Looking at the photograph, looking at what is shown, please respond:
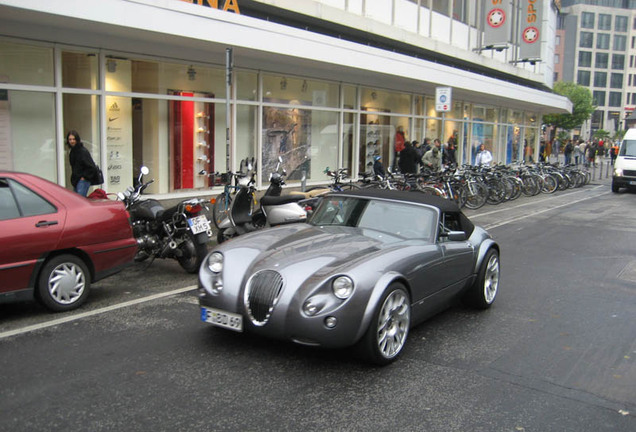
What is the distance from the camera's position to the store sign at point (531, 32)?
30938 millimetres

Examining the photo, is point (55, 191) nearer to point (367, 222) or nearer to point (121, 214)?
point (121, 214)

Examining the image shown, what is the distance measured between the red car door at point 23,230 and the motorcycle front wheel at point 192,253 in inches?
79.8

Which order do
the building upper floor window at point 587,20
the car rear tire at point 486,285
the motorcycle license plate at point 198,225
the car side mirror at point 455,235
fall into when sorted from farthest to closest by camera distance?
the building upper floor window at point 587,20, the motorcycle license plate at point 198,225, the car rear tire at point 486,285, the car side mirror at point 455,235

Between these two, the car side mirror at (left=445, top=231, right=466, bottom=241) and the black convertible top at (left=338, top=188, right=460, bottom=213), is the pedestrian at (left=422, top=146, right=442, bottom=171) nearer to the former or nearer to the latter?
the black convertible top at (left=338, top=188, right=460, bottom=213)

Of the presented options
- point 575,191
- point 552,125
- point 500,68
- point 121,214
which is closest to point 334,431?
point 121,214

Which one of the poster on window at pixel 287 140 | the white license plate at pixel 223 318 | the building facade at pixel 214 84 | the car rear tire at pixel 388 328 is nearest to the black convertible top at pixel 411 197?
the car rear tire at pixel 388 328

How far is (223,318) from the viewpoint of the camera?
15.8 ft

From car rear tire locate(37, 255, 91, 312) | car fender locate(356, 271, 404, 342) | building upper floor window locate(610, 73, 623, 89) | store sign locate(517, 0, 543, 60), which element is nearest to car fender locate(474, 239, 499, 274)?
car fender locate(356, 271, 404, 342)

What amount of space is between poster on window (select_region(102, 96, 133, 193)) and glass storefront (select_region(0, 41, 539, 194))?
0.02m

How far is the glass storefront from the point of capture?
36.1 ft

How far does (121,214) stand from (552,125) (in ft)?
248

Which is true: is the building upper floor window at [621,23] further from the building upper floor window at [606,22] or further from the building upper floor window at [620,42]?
the building upper floor window at [606,22]

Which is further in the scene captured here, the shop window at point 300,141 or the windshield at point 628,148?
the windshield at point 628,148

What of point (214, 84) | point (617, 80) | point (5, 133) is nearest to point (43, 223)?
point (5, 133)
